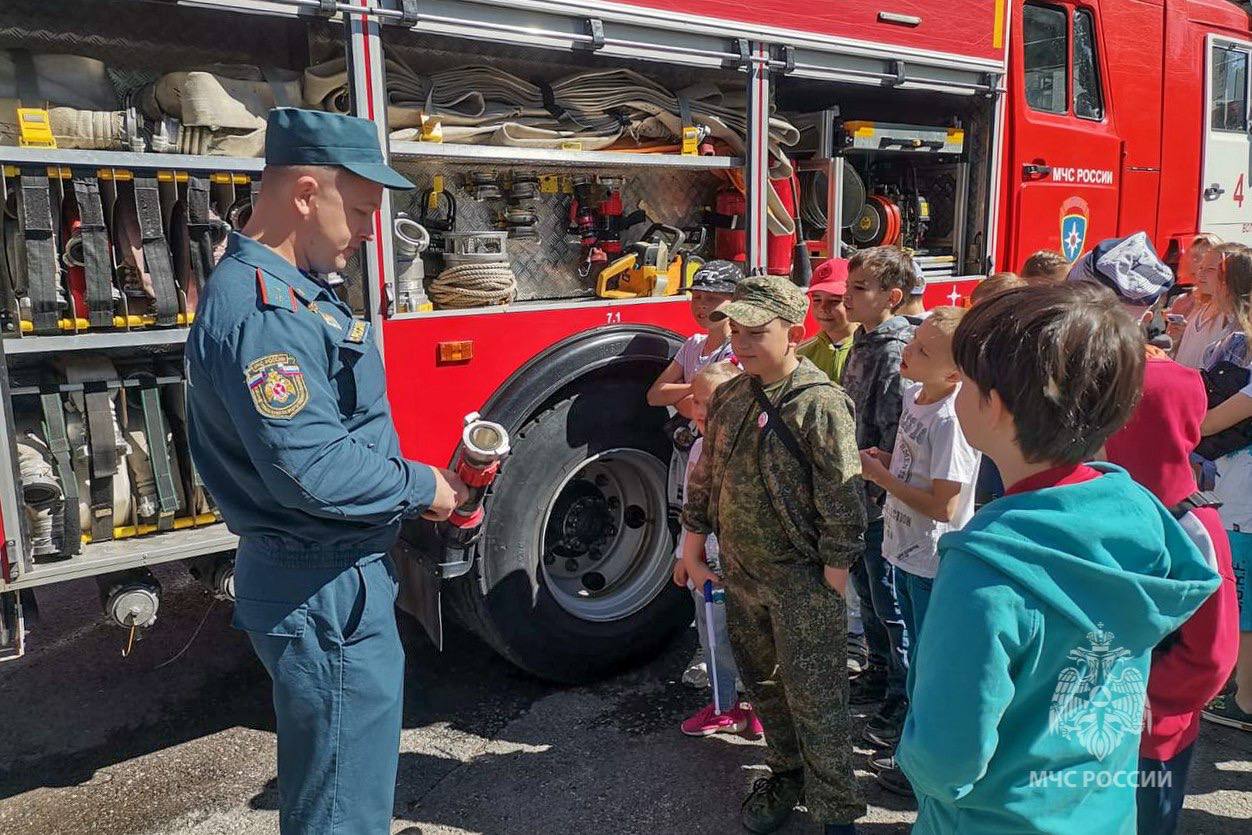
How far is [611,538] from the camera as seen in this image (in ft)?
12.7

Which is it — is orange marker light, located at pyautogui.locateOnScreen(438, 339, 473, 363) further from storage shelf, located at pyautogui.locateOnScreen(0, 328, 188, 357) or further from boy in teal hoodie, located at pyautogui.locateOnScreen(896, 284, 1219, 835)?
boy in teal hoodie, located at pyautogui.locateOnScreen(896, 284, 1219, 835)

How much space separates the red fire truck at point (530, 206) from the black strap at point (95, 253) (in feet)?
0.04

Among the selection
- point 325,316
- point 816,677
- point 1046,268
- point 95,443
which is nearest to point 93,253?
point 95,443

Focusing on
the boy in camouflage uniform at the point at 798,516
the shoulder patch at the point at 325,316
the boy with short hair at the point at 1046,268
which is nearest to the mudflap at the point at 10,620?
the shoulder patch at the point at 325,316

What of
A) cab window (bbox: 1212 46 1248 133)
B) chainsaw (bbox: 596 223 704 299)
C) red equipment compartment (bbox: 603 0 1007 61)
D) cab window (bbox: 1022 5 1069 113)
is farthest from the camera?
cab window (bbox: 1212 46 1248 133)

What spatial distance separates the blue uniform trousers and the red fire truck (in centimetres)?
100

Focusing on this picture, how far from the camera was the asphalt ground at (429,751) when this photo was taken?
2.91 meters

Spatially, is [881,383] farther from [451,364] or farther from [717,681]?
[451,364]

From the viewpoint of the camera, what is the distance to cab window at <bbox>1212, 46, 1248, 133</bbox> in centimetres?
586

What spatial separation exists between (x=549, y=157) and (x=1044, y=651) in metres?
2.64

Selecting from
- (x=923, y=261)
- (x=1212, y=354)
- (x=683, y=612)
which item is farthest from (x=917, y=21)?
(x=683, y=612)

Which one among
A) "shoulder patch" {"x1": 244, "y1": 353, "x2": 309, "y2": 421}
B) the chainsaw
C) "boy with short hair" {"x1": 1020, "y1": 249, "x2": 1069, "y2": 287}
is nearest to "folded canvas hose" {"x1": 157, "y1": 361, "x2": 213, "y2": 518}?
"shoulder patch" {"x1": 244, "y1": 353, "x2": 309, "y2": 421}

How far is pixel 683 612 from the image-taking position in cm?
393

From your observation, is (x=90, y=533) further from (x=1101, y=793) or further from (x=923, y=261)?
(x=923, y=261)
